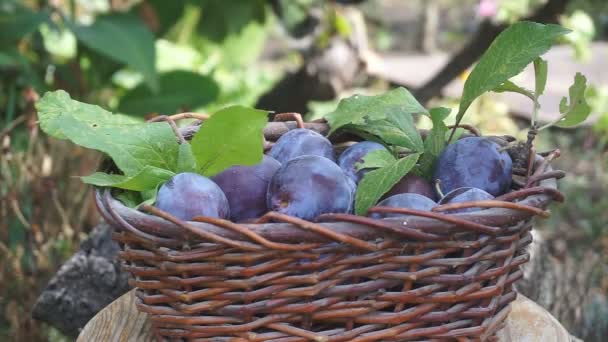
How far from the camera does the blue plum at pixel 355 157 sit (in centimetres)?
98

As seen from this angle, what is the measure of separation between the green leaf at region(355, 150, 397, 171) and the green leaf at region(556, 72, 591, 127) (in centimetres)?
24

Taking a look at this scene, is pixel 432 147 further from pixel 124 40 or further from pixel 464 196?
pixel 124 40

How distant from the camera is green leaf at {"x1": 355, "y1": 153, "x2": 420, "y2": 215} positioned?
890 mm

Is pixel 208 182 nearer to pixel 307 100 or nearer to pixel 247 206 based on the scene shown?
pixel 247 206

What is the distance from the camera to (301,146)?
1.01 meters

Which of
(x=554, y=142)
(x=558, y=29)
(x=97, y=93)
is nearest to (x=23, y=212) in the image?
(x=97, y=93)

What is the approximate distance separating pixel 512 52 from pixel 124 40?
157 cm

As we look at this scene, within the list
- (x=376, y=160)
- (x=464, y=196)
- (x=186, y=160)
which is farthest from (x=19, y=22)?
(x=464, y=196)

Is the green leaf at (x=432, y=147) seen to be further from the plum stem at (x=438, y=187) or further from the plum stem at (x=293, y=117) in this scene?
the plum stem at (x=293, y=117)

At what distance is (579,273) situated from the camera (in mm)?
2320

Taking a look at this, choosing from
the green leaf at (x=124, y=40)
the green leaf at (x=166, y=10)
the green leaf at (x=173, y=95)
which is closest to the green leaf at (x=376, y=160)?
the green leaf at (x=124, y=40)

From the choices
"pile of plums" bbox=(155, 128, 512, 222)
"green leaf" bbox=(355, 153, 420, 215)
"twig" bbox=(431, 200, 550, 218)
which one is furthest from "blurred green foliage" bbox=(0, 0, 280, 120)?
"twig" bbox=(431, 200, 550, 218)

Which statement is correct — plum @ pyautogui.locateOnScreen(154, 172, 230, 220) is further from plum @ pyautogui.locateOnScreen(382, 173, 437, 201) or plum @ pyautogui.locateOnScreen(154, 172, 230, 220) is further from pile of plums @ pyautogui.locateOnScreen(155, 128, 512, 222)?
plum @ pyautogui.locateOnScreen(382, 173, 437, 201)

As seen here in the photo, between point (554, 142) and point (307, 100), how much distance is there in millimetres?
1720
